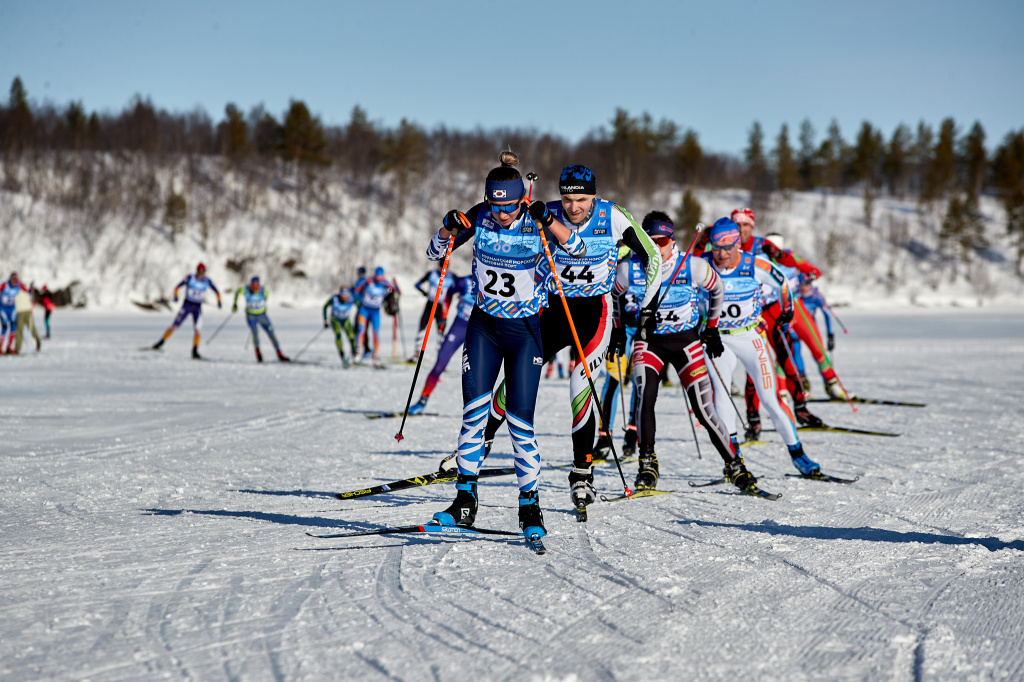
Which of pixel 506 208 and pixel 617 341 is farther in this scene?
pixel 617 341

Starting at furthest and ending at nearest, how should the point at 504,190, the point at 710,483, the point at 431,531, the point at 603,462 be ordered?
1. the point at 603,462
2. the point at 710,483
3. the point at 431,531
4. the point at 504,190

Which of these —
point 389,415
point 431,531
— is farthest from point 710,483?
point 389,415

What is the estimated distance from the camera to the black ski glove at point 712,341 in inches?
218

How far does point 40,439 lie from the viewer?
7438mm

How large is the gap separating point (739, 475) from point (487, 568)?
2.49 m

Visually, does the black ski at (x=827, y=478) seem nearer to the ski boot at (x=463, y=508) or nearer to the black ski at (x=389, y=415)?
the ski boot at (x=463, y=508)

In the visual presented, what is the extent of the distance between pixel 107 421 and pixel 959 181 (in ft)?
325

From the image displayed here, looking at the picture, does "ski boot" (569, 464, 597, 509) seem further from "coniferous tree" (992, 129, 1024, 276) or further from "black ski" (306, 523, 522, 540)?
"coniferous tree" (992, 129, 1024, 276)

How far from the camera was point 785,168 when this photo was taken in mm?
78625

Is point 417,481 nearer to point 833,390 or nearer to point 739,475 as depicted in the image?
point 739,475

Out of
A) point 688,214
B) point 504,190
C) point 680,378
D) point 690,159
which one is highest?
point 690,159

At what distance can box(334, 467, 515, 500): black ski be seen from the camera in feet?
16.9

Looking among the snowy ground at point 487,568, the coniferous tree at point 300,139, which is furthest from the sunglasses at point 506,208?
the coniferous tree at point 300,139

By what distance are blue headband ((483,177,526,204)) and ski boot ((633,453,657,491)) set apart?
2450 millimetres
